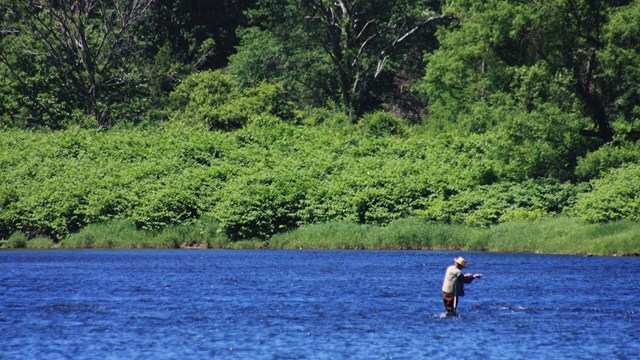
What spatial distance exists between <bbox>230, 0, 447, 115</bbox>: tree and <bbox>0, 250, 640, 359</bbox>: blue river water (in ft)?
92.0

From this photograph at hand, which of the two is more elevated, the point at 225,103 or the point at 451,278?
the point at 225,103

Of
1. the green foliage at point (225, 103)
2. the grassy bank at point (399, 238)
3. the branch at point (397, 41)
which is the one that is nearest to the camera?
the grassy bank at point (399, 238)

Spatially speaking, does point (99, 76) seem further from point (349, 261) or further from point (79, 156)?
point (349, 261)

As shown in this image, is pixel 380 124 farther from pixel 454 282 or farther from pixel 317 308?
pixel 454 282

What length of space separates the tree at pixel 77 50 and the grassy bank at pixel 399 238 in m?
18.9

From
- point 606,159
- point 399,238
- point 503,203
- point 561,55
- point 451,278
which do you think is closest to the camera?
point 451,278

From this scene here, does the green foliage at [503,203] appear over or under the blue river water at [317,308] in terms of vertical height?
over

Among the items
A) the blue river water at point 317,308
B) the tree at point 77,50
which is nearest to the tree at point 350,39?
the tree at point 77,50

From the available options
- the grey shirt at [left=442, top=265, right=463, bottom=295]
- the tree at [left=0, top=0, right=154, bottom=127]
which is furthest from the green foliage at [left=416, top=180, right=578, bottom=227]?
the tree at [left=0, top=0, right=154, bottom=127]

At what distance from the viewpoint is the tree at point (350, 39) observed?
76.9 m

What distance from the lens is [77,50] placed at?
7850cm

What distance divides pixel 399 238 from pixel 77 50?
107 feet

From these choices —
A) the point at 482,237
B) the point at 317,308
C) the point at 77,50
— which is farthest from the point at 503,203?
the point at 77,50

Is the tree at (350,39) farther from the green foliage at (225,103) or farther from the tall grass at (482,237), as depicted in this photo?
the tall grass at (482,237)
